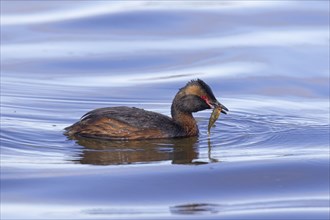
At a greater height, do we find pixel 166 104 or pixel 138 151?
pixel 166 104

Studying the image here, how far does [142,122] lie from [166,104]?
2477 mm

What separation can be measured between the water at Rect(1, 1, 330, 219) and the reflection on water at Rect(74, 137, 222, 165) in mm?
24

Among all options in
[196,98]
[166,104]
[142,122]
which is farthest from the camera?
[166,104]

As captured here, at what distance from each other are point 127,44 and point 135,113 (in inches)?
274

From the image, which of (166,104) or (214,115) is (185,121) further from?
(166,104)

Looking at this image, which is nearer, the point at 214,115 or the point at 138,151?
the point at 138,151

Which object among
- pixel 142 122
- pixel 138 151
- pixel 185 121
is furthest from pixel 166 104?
pixel 138 151

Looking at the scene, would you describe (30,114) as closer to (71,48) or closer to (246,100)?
(246,100)

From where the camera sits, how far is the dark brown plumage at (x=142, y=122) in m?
14.7

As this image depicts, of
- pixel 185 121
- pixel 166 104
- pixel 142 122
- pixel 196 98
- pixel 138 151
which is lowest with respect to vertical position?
pixel 138 151

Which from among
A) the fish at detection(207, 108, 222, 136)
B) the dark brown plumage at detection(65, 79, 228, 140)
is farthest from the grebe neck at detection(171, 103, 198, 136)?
the fish at detection(207, 108, 222, 136)

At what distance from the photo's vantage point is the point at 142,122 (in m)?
14.8

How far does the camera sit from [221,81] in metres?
18.8

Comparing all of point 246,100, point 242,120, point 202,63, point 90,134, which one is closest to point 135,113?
point 90,134
